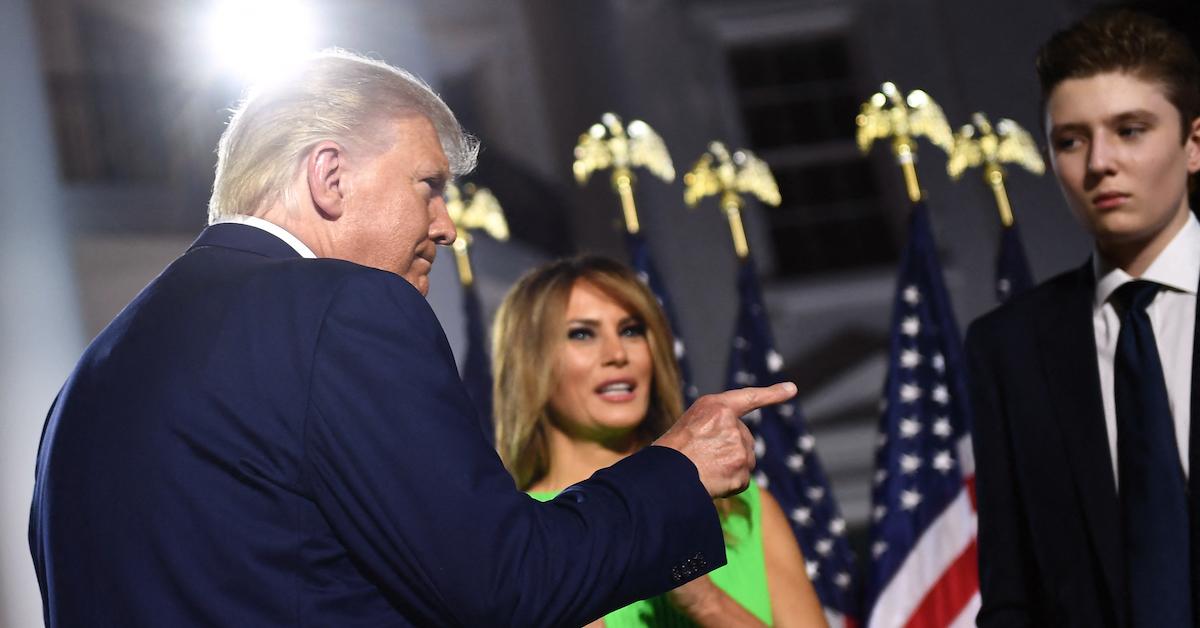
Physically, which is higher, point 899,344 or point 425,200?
point 425,200

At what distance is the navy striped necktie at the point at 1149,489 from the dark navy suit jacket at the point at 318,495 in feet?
2.42

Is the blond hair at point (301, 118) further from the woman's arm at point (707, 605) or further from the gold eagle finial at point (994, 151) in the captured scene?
the gold eagle finial at point (994, 151)

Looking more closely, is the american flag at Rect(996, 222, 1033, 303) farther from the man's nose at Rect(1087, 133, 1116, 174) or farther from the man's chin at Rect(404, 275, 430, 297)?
the man's chin at Rect(404, 275, 430, 297)

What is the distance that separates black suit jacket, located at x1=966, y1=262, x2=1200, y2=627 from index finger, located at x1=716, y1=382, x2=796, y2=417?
1.93 ft

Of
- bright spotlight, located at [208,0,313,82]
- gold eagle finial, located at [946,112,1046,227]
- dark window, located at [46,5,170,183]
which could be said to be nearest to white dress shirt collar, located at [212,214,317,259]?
gold eagle finial, located at [946,112,1046,227]

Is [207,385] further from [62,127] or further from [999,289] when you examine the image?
[62,127]

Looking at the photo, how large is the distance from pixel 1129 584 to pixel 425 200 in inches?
39.8

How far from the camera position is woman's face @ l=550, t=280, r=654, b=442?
2451 millimetres

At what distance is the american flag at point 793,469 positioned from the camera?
12.5 feet

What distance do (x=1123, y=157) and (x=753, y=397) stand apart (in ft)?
2.39

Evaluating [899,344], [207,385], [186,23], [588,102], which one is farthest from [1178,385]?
[588,102]

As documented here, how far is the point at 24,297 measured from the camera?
5.19 meters

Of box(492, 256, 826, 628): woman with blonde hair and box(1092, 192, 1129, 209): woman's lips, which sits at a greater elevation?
box(1092, 192, 1129, 209): woman's lips

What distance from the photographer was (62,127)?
771 cm
